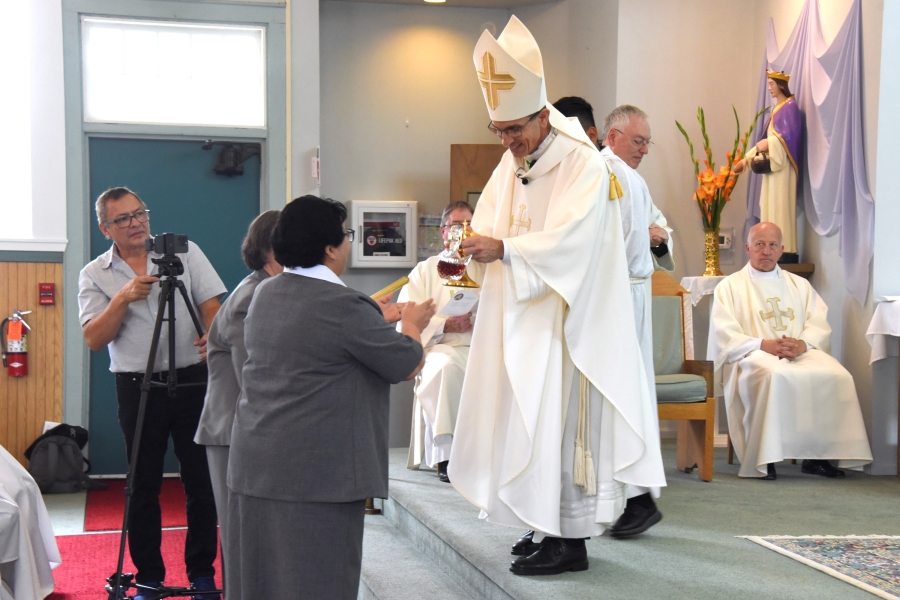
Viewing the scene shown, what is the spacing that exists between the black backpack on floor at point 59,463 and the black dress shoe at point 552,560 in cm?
386

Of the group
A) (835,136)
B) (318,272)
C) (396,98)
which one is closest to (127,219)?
(318,272)

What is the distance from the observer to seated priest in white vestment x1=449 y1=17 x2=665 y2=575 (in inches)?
107

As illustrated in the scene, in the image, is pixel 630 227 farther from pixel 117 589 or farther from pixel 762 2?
pixel 762 2

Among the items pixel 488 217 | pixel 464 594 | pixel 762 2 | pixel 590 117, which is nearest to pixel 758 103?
pixel 762 2

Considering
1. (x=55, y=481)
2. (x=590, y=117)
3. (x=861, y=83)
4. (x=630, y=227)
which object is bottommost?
(x=55, y=481)

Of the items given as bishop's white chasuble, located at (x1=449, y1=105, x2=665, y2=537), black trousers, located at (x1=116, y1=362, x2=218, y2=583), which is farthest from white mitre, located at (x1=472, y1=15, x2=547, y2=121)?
black trousers, located at (x1=116, y1=362, x2=218, y2=583)

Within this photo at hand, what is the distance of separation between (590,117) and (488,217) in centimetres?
121

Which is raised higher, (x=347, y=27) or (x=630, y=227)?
(x=347, y=27)

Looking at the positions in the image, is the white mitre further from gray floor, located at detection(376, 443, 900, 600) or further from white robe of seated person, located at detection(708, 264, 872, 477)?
white robe of seated person, located at detection(708, 264, 872, 477)

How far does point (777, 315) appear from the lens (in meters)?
5.36

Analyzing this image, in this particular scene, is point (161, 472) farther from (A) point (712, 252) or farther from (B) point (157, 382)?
(A) point (712, 252)

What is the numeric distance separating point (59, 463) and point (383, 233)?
8.81ft

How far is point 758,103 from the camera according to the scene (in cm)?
623

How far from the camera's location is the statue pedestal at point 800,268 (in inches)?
225
